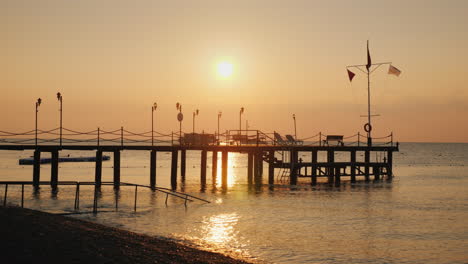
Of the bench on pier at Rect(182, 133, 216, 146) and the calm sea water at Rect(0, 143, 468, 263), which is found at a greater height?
the bench on pier at Rect(182, 133, 216, 146)

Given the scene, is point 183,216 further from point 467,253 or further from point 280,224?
point 467,253

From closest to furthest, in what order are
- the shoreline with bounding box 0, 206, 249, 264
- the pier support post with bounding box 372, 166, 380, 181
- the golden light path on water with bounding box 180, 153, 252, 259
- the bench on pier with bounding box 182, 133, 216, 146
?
the shoreline with bounding box 0, 206, 249, 264 < the golden light path on water with bounding box 180, 153, 252, 259 < the bench on pier with bounding box 182, 133, 216, 146 < the pier support post with bounding box 372, 166, 380, 181

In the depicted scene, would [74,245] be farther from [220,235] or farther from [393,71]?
[393,71]

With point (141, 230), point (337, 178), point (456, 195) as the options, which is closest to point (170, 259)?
point (141, 230)

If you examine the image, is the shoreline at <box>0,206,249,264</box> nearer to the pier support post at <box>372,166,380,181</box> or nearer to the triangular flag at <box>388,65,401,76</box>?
the triangular flag at <box>388,65,401,76</box>

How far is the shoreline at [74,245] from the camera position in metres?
14.7

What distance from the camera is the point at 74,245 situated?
15977mm

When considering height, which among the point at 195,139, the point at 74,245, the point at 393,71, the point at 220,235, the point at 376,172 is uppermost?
the point at 393,71

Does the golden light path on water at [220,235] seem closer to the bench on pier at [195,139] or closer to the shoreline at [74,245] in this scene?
the shoreline at [74,245]

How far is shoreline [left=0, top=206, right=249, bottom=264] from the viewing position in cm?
1467

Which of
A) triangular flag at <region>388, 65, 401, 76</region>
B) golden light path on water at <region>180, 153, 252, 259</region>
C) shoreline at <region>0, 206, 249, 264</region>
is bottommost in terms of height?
golden light path on water at <region>180, 153, 252, 259</region>

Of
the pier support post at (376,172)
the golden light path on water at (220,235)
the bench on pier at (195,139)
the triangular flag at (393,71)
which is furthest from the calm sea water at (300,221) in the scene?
the pier support post at (376,172)

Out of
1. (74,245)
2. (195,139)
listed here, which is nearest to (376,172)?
(195,139)

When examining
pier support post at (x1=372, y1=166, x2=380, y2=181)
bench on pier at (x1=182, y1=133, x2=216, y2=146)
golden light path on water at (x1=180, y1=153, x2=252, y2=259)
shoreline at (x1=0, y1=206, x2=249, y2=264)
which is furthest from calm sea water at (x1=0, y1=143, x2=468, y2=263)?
pier support post at (x1=372, y1=166, x2=380, y2=181)
